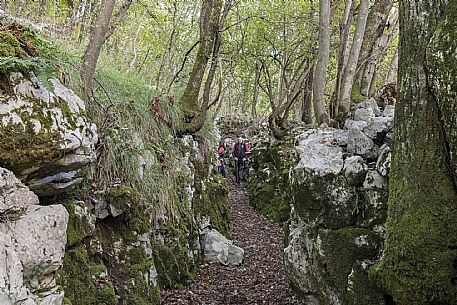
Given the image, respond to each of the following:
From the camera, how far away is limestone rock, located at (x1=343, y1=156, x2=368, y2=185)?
4695 millimetres

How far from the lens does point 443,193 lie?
10.1 ft

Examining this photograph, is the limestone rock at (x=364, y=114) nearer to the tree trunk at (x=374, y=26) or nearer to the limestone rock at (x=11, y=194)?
the tree trunk at (x=374, y=26)

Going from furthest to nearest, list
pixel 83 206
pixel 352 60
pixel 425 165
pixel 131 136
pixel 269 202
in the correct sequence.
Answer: pixel 269 202, pixel 352 60, pixel 131 136, pixel 83 206, pixel 425 165

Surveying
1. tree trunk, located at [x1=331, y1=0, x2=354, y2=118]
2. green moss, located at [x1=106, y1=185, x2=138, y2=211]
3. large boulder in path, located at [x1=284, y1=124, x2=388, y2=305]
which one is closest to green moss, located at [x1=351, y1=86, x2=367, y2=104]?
tree trunk, located at [x1=331, y1=0, x2=354, y2=118]

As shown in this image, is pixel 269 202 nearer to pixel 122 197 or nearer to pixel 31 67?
pixel 122 197

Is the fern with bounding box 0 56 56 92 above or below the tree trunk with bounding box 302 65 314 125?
below

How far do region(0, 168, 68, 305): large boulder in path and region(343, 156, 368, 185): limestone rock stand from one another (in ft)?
10.6

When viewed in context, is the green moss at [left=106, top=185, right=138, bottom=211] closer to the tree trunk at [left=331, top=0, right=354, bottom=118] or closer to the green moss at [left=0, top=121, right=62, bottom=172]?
the green moss at [left=0, top=121, right=62, bottom=172]

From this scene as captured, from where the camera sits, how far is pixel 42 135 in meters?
3.34

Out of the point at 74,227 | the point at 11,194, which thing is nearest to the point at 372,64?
the point at 74,227

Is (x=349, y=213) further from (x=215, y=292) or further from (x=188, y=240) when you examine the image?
(x=188, y=240)

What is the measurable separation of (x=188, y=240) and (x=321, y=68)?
13.3 ft

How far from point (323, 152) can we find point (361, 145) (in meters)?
0.52

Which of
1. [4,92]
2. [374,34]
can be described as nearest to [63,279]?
[4,92]
